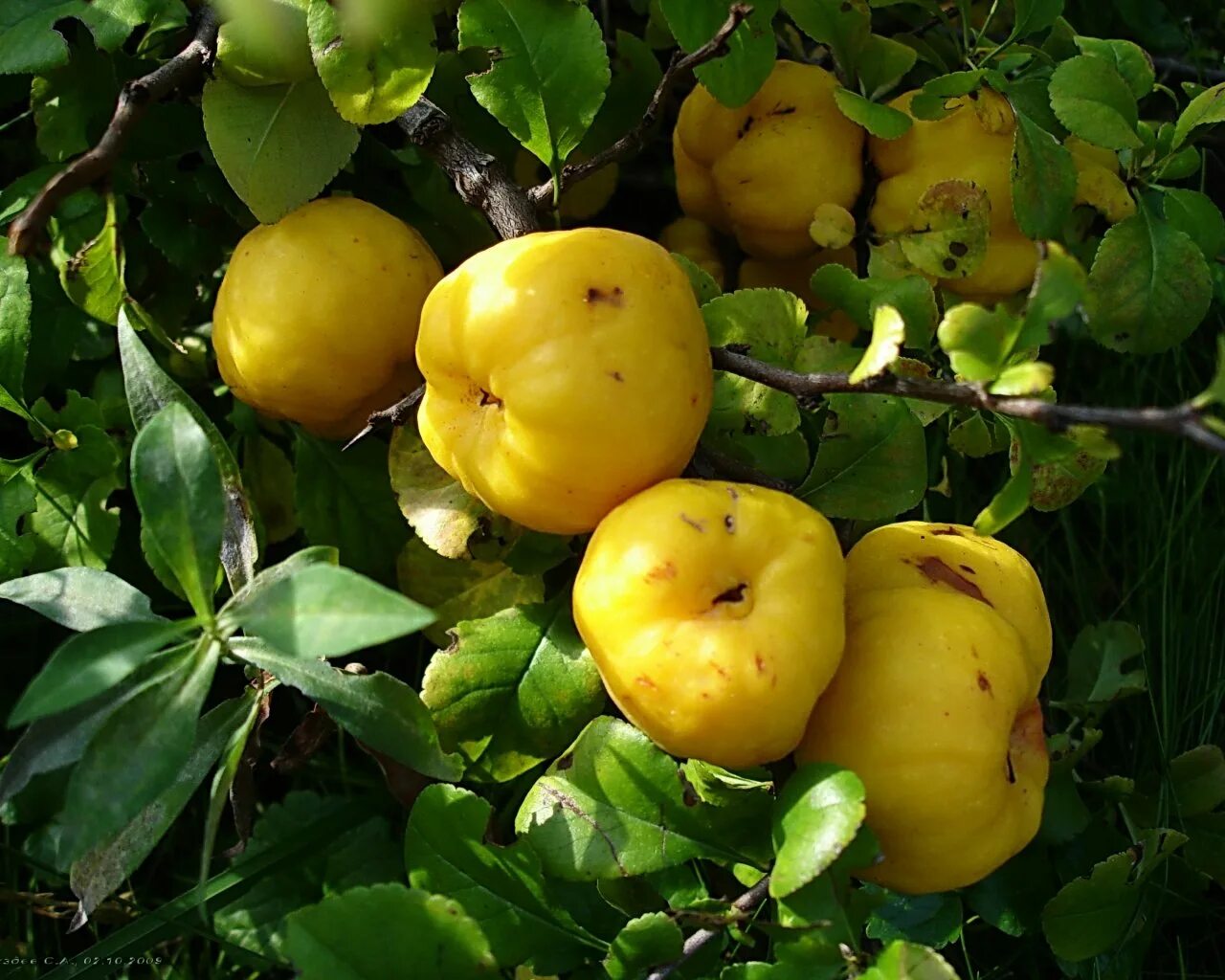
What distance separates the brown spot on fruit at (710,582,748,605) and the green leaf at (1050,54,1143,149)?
70cm

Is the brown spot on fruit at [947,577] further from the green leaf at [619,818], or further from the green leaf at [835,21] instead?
the green leaf at [835,21]

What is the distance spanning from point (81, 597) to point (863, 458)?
0.79 meters

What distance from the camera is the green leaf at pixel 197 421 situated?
1251 millimetres

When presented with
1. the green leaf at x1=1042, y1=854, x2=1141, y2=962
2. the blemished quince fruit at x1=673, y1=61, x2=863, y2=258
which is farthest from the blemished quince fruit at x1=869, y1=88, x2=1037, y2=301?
the green leaf at x1=1042, y1=854, x2=1141, y2=962

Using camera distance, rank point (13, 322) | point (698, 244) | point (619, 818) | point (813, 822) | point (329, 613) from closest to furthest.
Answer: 1. point (329, 613)
2. point (813, 822)
3. point (619, 818)
4. point (13, 322)
5. point (698, 244)

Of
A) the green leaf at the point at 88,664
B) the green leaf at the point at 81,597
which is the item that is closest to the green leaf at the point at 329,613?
the green leaf at the point at 88,664

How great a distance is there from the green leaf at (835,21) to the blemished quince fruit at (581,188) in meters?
0.37

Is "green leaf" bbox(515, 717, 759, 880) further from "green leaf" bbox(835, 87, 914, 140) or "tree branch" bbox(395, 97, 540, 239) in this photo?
"green leaf" bbox(835, 87, 914, 140)

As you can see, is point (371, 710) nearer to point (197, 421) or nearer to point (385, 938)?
point (385, 938)

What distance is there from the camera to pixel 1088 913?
1.33 m

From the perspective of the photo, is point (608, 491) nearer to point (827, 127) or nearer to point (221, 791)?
point (221, 791)

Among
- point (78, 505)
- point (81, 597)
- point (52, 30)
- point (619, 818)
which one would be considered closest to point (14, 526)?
point (78, 505)

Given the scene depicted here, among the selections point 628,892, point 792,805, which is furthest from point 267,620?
point 628,892

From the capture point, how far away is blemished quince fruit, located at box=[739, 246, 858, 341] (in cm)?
162
